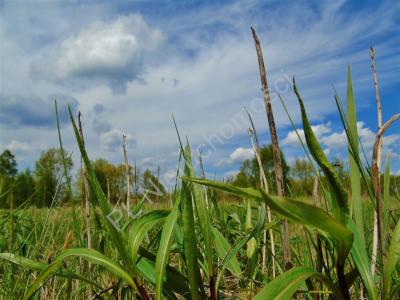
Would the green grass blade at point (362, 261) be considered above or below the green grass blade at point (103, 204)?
below

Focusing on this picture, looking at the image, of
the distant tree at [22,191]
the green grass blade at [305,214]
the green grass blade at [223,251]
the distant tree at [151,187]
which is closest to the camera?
the green grass blade at [305,214]

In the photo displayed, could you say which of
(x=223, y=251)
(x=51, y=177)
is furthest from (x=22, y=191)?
(x=223, y=251)

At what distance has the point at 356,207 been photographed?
2.90 feet

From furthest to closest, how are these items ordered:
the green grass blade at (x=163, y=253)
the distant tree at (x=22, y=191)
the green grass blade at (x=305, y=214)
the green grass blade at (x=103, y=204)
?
the distant tree at (x=22, y=191) → the green grass blade at (x=163, y=253) → the green grass blade at (x=103, y=204) → the green grass blade at (x=305, y=214)

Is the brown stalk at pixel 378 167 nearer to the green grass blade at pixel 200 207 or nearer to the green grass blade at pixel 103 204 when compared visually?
the green grass blade at pixel 200 207

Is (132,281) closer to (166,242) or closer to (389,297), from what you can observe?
(166,242)

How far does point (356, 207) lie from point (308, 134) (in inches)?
11.6

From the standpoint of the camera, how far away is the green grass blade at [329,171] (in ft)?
2.21

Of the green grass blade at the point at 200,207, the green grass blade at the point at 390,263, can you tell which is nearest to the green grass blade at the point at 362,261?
the green grass blade at the point at 390,263

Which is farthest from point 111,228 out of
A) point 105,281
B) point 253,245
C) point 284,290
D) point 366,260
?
point 105,281

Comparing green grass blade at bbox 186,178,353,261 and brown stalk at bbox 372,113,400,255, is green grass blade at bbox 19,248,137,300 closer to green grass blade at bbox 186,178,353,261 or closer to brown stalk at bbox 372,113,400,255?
green grass blade at bbox 186,178,353,261

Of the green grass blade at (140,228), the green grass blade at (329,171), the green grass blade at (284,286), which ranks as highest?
the green grass blade at (329,171)

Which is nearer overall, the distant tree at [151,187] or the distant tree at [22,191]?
the distant tree at [151,187]

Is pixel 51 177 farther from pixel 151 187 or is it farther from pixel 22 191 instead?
pixel 22 191
